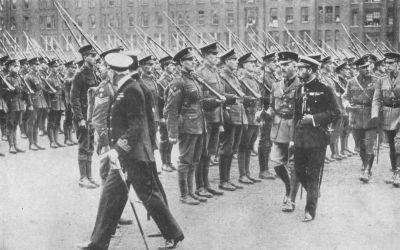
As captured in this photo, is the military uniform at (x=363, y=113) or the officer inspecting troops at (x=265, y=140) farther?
the officer inspecting troops at (x=265, y=140)

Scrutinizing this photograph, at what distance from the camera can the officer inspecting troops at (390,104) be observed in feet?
34.9

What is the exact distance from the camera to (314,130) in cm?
796

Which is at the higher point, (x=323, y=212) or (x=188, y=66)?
(x=188, y=66)

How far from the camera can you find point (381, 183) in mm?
10773

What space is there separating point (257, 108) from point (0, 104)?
22.3 ft

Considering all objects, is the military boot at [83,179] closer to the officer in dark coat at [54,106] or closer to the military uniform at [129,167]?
the military uniform at [129,167]

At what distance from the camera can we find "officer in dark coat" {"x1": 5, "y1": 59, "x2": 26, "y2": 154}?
14688 mm

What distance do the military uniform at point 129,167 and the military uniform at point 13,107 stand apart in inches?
349

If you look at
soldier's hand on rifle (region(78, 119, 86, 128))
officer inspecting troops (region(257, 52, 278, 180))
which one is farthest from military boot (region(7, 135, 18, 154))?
officer inspecting troops (region(257, 52, 278, 180))

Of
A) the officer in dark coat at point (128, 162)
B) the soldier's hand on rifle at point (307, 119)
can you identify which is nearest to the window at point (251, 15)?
the soldier's hand on rifle at point (307, 119)

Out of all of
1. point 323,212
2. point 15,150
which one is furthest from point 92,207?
point 15,150

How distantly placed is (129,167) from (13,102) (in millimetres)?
9510

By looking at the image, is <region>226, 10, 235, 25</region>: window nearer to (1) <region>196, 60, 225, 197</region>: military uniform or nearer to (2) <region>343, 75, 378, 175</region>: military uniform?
(2) <region>343, 75, 378, 175</region>: military uniform

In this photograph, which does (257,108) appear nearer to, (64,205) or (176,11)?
(64,205)
